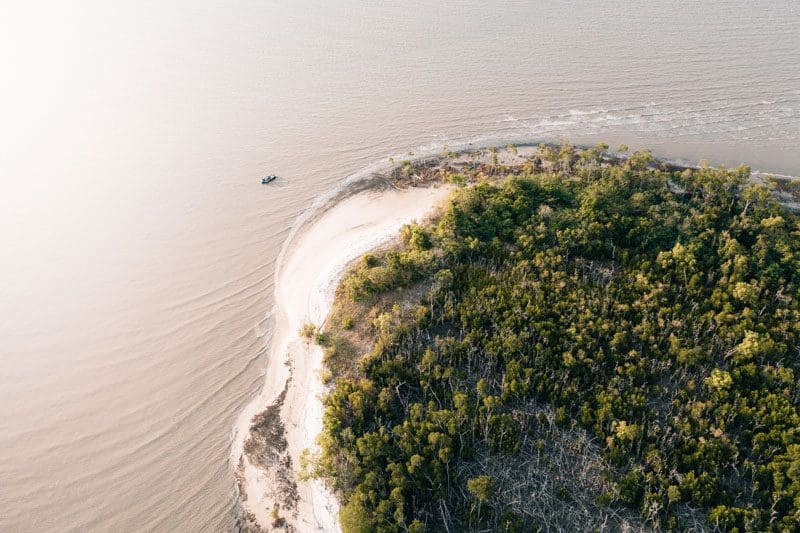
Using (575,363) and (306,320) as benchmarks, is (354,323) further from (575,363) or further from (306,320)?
(575,363)

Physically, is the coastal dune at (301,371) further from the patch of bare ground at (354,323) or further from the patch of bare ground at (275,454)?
the patch of bare ground at (354,323)

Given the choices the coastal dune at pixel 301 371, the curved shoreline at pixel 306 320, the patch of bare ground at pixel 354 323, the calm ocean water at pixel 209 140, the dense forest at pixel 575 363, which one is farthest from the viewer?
the patch of bare ground at pixel 354 323

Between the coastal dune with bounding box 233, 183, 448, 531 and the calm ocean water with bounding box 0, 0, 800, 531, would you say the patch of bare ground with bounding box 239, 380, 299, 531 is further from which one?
the calm ocean water with bounding box 0, 0, 800, 531

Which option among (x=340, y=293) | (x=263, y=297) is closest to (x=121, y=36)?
(x=263, y=297)

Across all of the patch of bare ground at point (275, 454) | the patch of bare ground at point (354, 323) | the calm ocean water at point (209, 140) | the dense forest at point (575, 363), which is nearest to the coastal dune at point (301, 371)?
the patch of bare ground at point (275, 454)

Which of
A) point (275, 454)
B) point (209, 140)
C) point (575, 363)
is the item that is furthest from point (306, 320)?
point (209, 140)

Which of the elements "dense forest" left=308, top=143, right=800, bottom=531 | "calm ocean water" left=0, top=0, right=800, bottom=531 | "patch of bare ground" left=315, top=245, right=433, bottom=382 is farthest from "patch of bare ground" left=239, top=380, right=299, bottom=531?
"patch of bare ground" left=315, top=245, right=433, bottom=382

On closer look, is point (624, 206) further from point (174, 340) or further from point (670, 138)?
point (174, 340)
